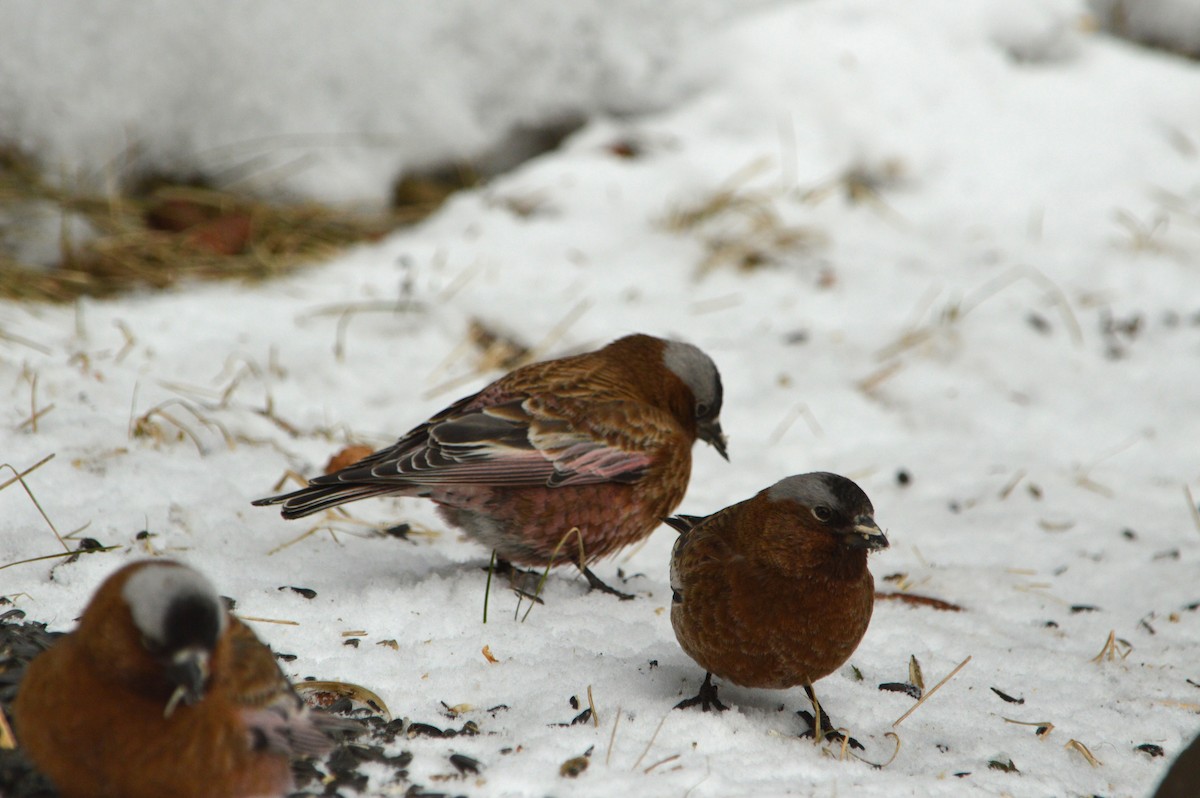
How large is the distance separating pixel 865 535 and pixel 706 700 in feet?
2.28

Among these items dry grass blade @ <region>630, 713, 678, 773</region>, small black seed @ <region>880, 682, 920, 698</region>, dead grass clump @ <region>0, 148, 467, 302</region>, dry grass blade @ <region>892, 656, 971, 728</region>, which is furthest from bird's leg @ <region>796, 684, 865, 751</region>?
dead grass clump @ <region>0, 148, 467, 302</region>

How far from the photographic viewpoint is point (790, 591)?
10.6 feet

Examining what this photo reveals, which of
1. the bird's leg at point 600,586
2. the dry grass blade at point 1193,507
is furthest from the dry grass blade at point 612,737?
the dry grass blade at point 1193,507

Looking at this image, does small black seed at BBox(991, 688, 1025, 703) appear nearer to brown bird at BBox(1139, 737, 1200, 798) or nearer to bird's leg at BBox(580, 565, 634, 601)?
→ brown bird at BBox(1139, 737, 1200, 798)

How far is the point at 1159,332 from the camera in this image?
6.70 m

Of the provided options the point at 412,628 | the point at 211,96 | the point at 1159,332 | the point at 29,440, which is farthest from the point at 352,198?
the point at 1159,332

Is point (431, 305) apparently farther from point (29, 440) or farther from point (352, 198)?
point (29, 440)

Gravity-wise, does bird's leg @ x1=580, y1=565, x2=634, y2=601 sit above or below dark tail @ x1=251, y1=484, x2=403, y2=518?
below

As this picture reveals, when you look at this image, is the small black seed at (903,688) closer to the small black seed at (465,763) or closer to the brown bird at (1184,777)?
the brown bird at (1184,777)

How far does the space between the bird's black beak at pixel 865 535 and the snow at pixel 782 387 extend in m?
0.59

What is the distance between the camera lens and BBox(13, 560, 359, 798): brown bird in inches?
94.3

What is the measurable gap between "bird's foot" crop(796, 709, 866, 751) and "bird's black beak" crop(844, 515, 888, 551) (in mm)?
528

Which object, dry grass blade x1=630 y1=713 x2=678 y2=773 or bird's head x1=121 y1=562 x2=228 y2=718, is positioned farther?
dry grass blade x1=630 y1=713 x2=678 y2=773

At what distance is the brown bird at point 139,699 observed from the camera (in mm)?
2395
